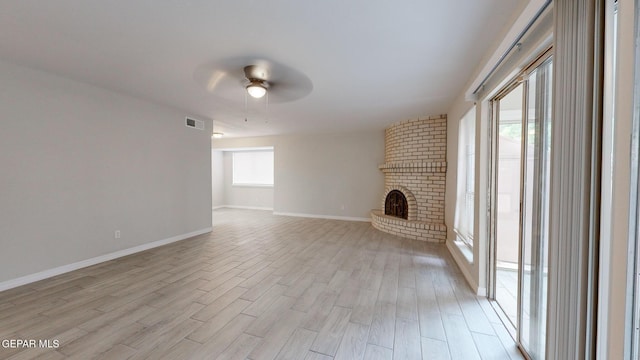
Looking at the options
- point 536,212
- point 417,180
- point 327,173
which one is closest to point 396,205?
point 417,180

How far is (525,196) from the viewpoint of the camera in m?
1.80

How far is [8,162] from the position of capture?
2.60 meters

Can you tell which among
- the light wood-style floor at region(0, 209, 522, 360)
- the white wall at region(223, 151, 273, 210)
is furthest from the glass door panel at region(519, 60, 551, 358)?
the white wall at region(223, 151, 273, 210)

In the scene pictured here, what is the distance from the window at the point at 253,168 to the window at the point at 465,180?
604 cm

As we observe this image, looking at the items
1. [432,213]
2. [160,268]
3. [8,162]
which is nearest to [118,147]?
[8,162]

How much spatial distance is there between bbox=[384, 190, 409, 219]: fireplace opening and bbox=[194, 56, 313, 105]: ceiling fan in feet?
10.4

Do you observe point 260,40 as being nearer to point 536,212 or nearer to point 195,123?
point 536,212

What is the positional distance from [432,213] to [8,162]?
19.9 ft

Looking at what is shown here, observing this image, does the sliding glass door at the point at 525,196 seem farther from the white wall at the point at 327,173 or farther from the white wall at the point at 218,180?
the white wall at the point at 218,180

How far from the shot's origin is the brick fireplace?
4629mm

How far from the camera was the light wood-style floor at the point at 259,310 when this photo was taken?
1.72 m

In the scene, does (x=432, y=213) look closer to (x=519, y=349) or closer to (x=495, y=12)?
(x=519, y=349)

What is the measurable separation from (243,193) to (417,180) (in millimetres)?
6102
